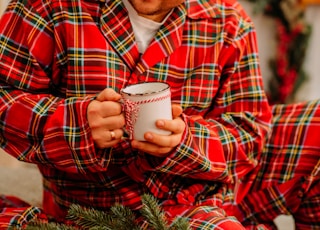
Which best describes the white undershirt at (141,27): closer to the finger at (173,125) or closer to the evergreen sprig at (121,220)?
the finger at (173,125)

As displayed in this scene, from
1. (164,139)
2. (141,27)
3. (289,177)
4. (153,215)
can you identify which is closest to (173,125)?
(164,139)

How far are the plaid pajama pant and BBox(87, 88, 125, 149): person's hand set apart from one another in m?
0.39

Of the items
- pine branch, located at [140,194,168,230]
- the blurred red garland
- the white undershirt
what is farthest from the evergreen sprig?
the blurred red garland

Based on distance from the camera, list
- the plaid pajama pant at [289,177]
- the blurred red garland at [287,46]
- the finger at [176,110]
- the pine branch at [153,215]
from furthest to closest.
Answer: the blurred red garland at [287,46] < the plaid pajama pant at [289,177] < the finger at [176,110] < the pine branch at [153,215]

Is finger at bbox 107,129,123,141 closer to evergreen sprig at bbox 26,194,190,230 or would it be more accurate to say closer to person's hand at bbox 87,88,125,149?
person's hand at bbox 87,88,125,149

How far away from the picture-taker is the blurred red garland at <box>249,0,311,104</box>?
2.55m

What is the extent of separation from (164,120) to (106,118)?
0.33ft

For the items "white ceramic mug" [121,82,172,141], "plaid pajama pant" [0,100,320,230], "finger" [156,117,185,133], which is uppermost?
"white ceramic mug" [121,82,172,141]

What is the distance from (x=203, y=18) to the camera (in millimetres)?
1085

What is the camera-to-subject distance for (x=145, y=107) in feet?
2.68

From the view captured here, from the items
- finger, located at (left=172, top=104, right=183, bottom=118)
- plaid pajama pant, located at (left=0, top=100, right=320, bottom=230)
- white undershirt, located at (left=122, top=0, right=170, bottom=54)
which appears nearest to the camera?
finger, located at (left=172, top=104, right=183, bottom=118)

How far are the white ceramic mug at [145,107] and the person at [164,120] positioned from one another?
2cm

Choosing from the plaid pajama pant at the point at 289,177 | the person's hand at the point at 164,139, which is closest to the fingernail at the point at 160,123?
the person's hand at the point at 164,139

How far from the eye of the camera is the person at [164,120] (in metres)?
0.95
